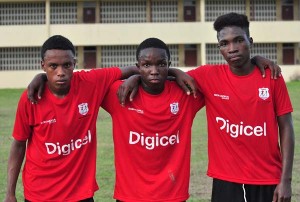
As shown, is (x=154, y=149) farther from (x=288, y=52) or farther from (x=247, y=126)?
(x=288, y=52)

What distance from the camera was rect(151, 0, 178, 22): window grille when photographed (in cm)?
3497

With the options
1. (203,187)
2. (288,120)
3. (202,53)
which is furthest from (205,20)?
(288,120)

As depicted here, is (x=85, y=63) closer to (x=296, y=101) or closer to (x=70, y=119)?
(x=296, y=101)

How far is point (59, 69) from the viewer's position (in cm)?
417

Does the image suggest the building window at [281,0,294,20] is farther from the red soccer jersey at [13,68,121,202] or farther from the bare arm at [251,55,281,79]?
the red soccer jersey at [13,68,121,202]

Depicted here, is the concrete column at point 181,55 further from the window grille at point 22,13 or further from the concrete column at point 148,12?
the window grille at point 22,13

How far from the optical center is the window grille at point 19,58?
34.9m

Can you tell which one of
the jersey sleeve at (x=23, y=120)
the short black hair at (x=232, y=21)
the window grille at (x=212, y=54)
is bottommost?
the jersey sleeve at (x=23, y=120)

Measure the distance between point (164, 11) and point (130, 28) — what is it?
235 cm

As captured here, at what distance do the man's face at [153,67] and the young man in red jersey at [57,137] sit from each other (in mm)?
441

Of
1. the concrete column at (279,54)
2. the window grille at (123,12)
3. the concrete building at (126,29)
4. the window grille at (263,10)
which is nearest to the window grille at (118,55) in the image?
the concrete building at (126,29)

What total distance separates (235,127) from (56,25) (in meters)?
31.2

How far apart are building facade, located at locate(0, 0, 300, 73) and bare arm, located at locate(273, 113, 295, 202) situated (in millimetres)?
30240

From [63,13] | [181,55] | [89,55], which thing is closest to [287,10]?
[181,55]
